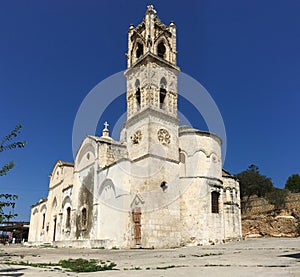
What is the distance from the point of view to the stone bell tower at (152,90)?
22312 mm

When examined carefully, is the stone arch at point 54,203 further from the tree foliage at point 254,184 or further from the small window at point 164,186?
the tree foliage at point 254,184

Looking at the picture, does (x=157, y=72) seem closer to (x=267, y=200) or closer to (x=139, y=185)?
(x=139, y=185)

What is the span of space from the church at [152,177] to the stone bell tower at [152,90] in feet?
0.25

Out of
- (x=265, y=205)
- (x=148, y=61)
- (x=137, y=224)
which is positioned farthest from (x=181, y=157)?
(x=265, y=205)

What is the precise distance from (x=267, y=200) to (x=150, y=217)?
59.6 feet

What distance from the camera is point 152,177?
20797 millimetres

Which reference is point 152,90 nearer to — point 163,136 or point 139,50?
point 163,136

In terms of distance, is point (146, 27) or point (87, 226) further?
point (146, 27)

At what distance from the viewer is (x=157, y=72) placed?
947 inches

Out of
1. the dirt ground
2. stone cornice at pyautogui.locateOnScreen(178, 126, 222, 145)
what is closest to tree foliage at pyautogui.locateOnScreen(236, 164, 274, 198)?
stone cornice at pyautogui.locateOnScreen(178, 126, 222, 145)

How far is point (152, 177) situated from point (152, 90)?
654 centimetres

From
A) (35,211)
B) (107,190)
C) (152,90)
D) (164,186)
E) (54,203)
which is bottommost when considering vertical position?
(35,211)

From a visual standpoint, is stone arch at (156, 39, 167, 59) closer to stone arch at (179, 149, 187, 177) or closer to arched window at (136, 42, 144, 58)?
arched window at (136, 42, 144, 58)

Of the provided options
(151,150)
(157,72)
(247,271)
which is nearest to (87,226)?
(151,150)
